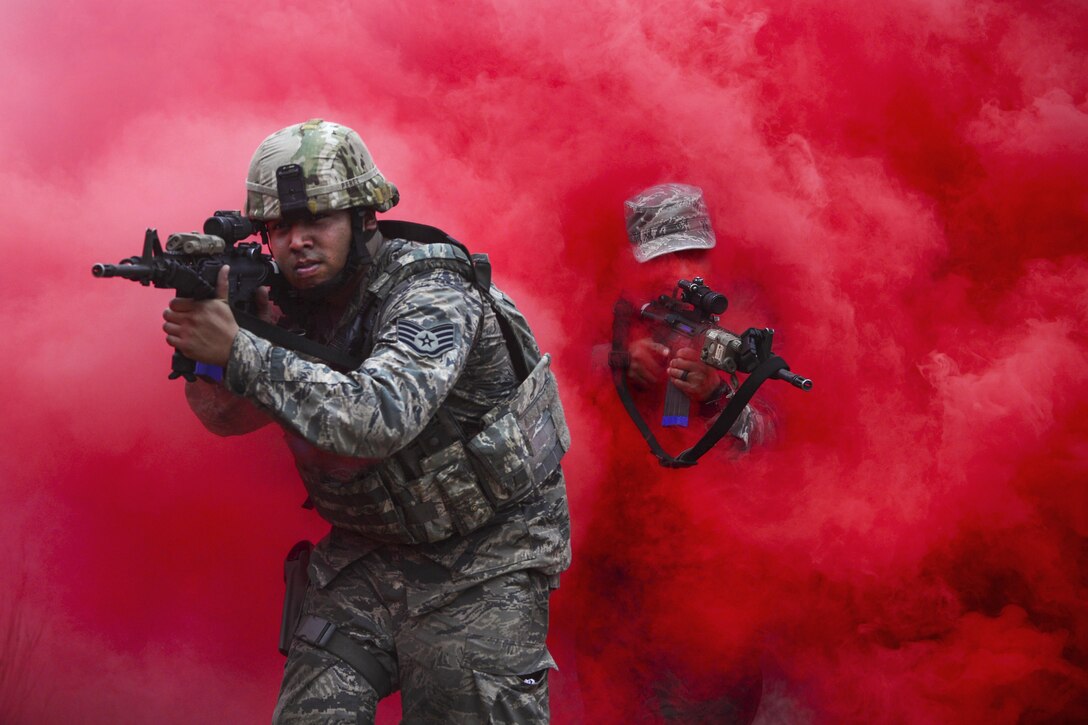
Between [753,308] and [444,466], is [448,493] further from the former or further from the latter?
[753,308]

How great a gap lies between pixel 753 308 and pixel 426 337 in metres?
2.31

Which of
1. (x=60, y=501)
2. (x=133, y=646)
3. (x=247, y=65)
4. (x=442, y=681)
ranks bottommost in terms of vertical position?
(x=442, y=681)

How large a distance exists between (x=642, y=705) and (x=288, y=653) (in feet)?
6.04

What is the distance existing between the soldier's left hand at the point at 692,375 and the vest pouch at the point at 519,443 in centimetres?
99

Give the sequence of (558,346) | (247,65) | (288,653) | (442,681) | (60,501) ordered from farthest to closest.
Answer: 1. (558,346)
2. (247,65)
3. (60,501)
4. (288,653)
5. (442,681)

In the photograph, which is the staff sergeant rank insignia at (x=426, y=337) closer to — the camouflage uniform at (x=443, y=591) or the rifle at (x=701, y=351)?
the camouflage uniform at (x=443, y=591)

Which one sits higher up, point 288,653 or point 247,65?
point 247,65

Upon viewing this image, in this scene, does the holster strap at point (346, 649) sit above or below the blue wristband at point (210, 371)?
below

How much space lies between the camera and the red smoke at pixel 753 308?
4.31 metres

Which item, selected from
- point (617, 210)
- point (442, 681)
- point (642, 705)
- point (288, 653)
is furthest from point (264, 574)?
point (617, 210)

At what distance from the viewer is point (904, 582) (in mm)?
4773

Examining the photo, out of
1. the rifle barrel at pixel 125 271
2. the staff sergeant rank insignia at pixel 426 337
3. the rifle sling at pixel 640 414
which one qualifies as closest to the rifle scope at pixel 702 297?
the rifle sling at pixel 640 414

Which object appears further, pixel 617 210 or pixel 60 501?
pixel 617 210

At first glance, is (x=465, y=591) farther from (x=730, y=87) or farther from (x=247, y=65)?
(x=730, y=87)
